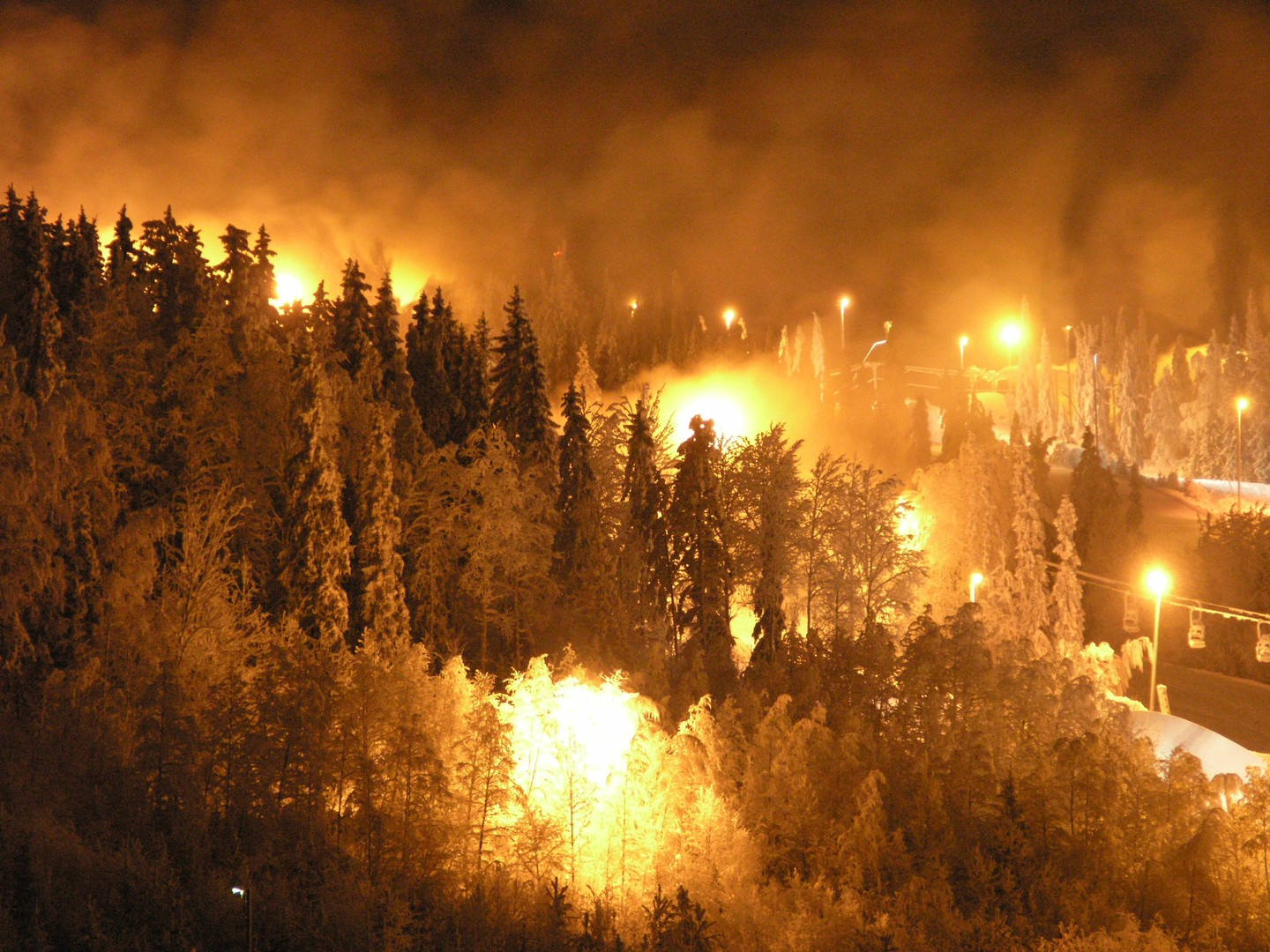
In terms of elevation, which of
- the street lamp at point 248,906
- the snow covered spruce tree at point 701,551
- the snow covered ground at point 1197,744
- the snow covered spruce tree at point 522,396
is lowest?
the snow covered ground at point 1197,744

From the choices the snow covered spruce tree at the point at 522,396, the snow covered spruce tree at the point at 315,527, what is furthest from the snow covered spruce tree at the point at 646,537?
the snow covered spruce tree at the point at 315,527

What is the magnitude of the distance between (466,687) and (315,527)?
8161 mm

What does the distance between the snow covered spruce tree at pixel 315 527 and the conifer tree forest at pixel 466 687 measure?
10cm

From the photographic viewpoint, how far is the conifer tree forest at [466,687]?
19.0 meters

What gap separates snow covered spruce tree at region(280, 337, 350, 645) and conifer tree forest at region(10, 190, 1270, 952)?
0.10 meters

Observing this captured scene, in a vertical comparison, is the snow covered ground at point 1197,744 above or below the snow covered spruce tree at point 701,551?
below

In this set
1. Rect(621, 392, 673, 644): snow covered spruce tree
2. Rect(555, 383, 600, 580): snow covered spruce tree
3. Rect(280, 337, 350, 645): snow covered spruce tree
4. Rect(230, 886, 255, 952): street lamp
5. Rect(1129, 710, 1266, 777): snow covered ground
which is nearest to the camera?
Rect(230, 886, 255, 952): street lamp

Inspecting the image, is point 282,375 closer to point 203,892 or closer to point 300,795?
point 300,795

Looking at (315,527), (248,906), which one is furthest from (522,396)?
(248,906)

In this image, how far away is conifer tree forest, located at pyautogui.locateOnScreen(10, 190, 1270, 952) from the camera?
1905 cm

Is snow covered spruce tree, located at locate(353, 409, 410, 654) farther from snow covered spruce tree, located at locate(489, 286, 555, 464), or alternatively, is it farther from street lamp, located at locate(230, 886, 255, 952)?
street lamp, located at locate(230, 886, 255, 952)

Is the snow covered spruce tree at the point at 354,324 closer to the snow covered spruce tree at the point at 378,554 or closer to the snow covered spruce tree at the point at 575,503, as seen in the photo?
the snow covered spruce tree at the point at 378,554

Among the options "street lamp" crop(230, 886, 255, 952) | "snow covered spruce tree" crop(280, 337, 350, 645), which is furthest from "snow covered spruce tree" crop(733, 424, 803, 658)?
"street lamp" crop(230, 886, 255, 952)

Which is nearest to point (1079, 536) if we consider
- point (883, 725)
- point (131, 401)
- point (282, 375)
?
point (883, 725)
